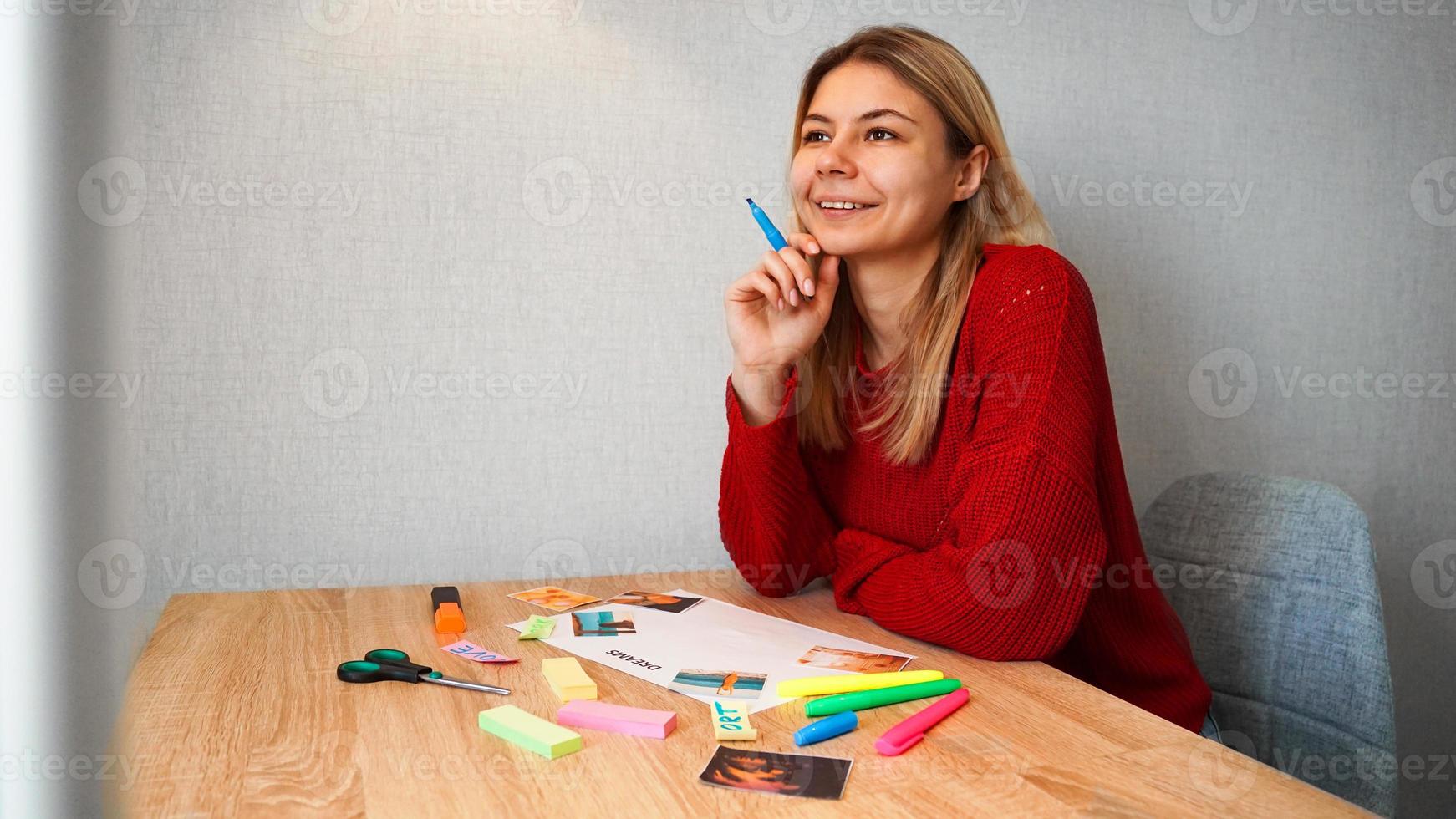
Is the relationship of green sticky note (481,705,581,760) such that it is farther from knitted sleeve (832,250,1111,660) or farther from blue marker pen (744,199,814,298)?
blue marker pen (744,199,814,298)

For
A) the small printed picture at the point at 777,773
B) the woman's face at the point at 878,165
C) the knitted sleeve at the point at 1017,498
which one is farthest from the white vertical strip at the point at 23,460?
the woman's face at the point at 878,165

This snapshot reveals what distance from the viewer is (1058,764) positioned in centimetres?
69

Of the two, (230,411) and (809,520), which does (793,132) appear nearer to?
(809,520)

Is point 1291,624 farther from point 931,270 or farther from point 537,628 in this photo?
point 537,628

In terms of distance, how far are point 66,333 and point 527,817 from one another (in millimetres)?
461

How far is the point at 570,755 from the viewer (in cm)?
69

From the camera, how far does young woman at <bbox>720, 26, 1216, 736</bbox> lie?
0.99 meters

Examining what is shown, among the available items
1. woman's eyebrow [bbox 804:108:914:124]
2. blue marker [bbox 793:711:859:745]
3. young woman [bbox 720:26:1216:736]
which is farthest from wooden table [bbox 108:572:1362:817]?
woman's eyebrow [bbox 804:108:914:124]

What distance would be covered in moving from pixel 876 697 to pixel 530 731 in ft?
0.92

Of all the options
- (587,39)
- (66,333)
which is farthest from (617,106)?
(66,333)

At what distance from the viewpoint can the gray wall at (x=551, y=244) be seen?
1219mm

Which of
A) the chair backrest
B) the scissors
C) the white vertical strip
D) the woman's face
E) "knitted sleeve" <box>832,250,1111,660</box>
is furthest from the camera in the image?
the woman's face

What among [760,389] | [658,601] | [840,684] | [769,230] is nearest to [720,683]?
[840,684]

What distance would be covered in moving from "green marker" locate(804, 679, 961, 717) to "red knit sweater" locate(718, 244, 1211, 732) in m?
0.14
